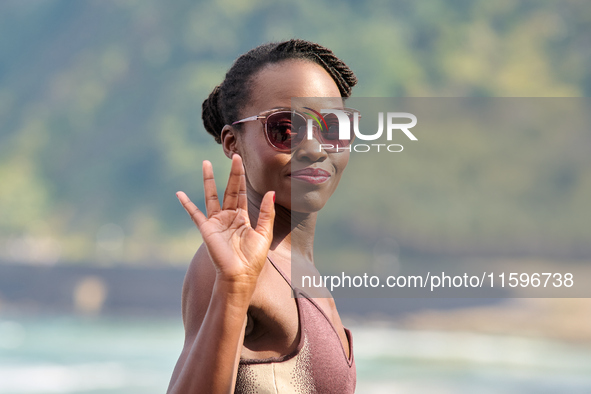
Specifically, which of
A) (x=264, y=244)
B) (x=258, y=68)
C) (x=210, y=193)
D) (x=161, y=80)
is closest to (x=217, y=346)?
(x=264, y=244)

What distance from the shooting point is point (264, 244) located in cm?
162

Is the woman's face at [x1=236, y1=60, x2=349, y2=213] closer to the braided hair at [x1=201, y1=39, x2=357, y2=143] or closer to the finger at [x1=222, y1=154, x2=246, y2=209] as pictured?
the braided hair at [x1=201, y1=39, x2=357, y2=143]

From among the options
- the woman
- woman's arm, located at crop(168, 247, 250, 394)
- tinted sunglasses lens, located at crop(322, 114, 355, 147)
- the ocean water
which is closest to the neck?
the woman

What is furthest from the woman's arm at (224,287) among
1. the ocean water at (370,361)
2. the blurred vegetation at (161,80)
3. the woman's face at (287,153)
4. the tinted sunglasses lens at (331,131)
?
the blurred vegetation at (161,80)

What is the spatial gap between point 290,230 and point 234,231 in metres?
0.58

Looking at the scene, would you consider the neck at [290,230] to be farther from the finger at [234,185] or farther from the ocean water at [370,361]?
the ocean water at [370,361]

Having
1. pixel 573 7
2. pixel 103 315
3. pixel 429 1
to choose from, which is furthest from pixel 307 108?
pixel 429 1

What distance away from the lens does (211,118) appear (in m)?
2.34

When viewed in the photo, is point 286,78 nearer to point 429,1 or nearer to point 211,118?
point 211,118

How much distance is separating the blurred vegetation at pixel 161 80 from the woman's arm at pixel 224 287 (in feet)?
138

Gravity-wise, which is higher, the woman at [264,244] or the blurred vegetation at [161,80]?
the blurred vegetation at [161,80]

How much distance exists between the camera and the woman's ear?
2121mm

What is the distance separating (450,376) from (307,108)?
1634 centimetres

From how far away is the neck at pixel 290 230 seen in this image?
2109 mm
